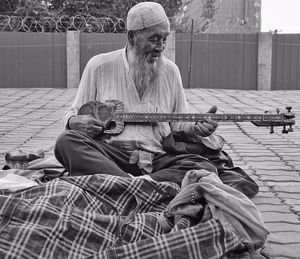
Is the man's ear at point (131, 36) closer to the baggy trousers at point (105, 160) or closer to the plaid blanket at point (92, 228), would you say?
the baggy trousers at point (105, 160)

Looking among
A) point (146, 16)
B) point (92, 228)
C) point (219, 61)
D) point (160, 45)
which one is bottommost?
point (92, 228)

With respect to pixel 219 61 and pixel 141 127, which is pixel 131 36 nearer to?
pixel 141 127

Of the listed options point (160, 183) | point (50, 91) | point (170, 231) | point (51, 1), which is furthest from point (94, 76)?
point (51, 1)

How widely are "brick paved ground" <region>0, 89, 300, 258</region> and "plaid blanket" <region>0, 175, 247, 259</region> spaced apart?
1.73 ft

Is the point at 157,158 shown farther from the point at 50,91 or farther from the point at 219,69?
the point at 219,69

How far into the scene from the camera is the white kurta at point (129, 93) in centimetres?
402

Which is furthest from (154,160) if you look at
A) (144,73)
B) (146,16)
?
(146,16)

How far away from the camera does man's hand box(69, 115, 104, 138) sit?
12.8ft

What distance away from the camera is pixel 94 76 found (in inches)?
163

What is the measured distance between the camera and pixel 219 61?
16812 mm

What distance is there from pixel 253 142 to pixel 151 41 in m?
3.27

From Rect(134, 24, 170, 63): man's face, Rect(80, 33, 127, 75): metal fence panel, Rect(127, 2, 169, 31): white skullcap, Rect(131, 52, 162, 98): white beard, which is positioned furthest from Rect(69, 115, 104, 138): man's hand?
Rect(80, 33, 127, 75): metal fence panel

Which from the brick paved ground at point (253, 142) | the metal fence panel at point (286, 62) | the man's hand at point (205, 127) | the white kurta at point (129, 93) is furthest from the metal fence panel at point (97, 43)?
the man's hand at point (205, 127)

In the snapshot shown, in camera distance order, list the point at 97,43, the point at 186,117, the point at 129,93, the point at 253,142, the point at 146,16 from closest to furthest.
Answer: the point at 146,16 < the point at 186,117 < the point at 129,93 < the point at 253,142 < the point at 97,43
